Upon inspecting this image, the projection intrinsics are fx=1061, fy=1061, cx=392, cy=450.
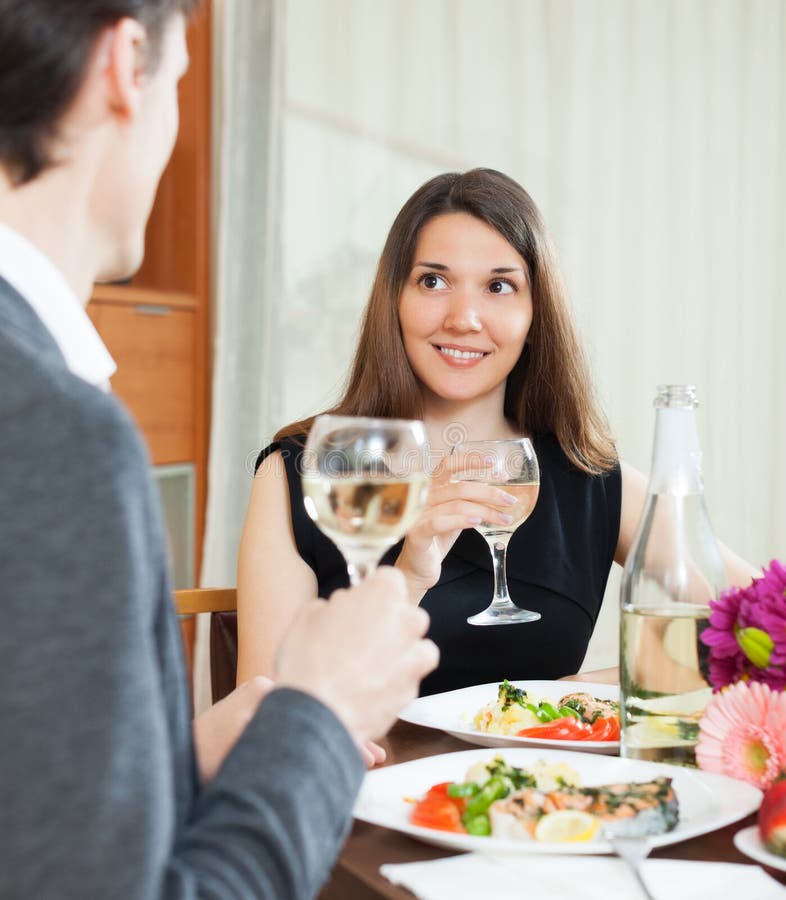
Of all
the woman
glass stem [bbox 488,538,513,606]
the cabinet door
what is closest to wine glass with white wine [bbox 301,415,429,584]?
glass stem [bbox 488,538,513,606]

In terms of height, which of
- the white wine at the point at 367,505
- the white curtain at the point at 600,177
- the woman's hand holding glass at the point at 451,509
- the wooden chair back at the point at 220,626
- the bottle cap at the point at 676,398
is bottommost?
the wooden chair back at the point at 220,626

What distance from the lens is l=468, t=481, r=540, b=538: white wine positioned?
1.48 meters

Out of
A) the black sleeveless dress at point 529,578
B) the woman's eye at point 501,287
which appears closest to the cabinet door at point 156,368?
the black sleeveless dress at point 529,578

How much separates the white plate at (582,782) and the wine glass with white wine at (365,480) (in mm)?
224

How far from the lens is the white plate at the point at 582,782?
826 mm

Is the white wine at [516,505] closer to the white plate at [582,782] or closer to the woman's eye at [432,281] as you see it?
the white plate at [582,782]

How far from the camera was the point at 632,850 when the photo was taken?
798 millimetres

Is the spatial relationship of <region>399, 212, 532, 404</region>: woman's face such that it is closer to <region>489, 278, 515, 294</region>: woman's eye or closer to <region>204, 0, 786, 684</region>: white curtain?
<region>489, 278, 515, 294</region>: woman's eye

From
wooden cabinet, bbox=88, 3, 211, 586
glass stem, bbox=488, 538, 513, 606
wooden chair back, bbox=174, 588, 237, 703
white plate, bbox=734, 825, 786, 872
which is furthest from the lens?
wooden cabinet, bbox=88, 3, 211, 586

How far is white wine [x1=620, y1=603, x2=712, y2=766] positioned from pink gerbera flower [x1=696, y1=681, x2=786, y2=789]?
0.04 metres

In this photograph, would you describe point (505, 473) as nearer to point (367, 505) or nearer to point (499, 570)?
point (499, 570)

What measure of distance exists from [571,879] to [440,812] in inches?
5.5

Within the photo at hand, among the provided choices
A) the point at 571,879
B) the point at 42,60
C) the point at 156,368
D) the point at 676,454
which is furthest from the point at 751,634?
the point at 156,368

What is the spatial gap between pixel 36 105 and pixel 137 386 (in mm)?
2813
